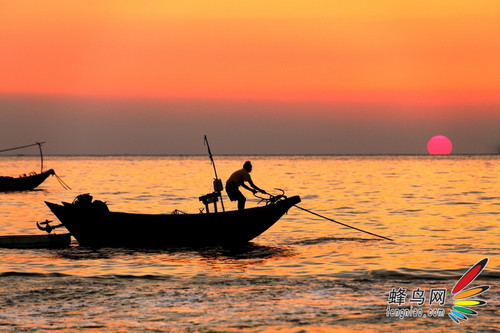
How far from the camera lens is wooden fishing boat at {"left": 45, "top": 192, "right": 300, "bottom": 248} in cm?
2342

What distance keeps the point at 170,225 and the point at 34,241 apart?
4319mm

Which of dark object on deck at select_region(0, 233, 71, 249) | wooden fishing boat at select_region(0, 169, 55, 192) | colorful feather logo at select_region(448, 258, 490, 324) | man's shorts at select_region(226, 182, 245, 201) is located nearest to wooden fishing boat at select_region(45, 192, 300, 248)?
man's shorts at select_region(226, 182, 245, 201)

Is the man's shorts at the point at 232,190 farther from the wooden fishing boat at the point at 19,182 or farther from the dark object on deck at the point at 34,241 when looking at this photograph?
the wooden fishing boat at the point at 19,182

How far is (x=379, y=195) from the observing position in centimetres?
5775

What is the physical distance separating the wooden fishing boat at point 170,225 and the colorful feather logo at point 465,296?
22.9ft

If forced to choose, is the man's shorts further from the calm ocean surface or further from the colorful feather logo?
the colorful feather logo

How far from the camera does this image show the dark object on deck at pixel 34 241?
2305 centimetres

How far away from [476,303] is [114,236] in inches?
516

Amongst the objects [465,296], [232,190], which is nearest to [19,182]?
[232,190]

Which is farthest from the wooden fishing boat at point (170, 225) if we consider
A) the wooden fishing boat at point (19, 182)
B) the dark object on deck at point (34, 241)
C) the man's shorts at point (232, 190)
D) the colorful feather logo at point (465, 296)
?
the wooden fishing boat at point (19, 182)

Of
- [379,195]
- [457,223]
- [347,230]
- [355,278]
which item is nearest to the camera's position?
[355,278]

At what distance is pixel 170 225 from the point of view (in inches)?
923

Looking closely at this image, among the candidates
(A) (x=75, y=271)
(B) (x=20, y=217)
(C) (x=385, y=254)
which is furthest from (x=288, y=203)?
(B) (x=20, y=217)

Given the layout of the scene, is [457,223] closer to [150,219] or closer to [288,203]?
[288,203]
